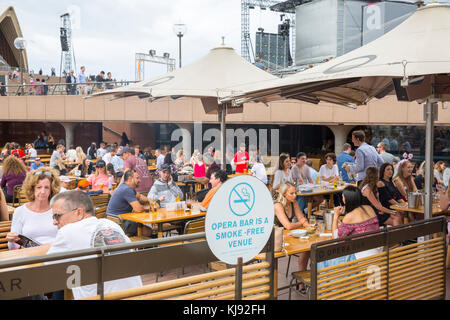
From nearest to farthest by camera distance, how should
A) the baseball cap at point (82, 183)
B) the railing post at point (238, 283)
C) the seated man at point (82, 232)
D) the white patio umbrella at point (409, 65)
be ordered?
the railing post at point (238, 283) → the seated man at point (82, 232) → the white patio umbrella at point (409, 65) → the baseball cap at point (82, 183)

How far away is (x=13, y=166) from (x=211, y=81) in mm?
4013

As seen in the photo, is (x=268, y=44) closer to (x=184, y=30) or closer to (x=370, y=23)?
(x=370, y=23)

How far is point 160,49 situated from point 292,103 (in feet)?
56.0

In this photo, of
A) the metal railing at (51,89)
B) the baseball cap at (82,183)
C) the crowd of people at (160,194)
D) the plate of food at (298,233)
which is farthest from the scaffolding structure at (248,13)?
the plate of food at (298,233)

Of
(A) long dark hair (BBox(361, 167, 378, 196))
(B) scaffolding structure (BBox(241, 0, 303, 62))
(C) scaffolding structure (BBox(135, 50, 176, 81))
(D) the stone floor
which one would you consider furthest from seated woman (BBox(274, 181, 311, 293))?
(B) scaffolding structure (BBox(241, 0, 303, 62))

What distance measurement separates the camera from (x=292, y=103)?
651 inches

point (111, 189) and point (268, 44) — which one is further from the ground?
point (268, 44)

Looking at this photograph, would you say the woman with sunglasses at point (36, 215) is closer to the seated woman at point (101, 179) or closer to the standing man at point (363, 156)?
the seated woman at point (101, 179)

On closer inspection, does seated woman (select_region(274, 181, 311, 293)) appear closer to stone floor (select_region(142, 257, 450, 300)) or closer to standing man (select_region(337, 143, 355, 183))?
stone floor (select_region(142, 257, 450, 300))

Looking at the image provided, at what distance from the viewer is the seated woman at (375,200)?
6.33 m

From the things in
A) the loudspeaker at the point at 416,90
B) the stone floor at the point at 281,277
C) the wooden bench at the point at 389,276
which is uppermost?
the loudspeaker at the point at 416,90

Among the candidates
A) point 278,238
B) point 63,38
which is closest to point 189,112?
point 278,238

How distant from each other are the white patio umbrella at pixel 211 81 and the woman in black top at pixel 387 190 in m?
2.35

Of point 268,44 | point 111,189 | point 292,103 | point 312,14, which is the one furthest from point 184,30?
point 268,44
